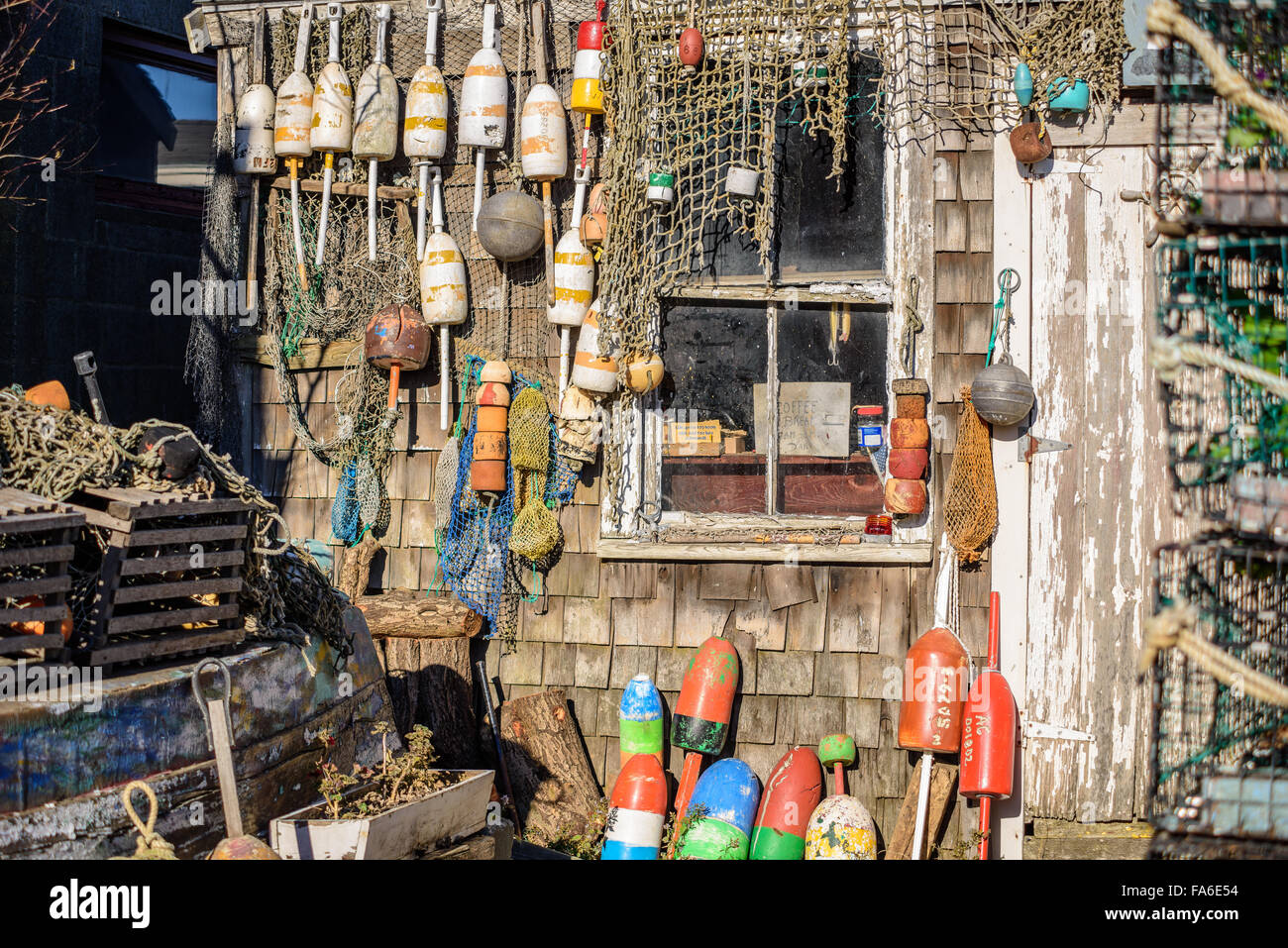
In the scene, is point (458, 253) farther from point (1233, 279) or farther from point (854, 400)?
point (1233, 279)

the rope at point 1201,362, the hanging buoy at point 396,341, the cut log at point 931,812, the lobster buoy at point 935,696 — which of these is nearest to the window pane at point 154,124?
the hanging buoy at point 396,341

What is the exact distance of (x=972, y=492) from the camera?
5.24m

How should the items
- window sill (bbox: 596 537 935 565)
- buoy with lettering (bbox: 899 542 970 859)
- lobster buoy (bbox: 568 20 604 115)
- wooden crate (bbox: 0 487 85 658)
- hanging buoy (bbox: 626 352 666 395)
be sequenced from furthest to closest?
lobster buoy (bbox: 568 20 604 115), hanging buoy (bbox: 626 352 666 395), window sill (bbox: 596 537 935 565), buoy with lettering (bbox: 899 542 970 859), wooden crate (bbox: 0 487 85 658)

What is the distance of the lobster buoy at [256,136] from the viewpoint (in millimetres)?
6137

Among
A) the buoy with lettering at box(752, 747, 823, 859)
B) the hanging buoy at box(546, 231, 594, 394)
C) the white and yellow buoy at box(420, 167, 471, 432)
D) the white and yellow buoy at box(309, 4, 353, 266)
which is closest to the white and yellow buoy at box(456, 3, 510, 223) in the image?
the white and yellow buoy at box(420, 167, 471, 432)

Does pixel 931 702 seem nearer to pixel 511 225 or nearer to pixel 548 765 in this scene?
pixel 548 765

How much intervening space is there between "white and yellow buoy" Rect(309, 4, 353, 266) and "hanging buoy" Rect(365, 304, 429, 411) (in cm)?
58

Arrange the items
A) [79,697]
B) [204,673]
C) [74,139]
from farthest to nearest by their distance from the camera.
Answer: [74,139]
[204,673]
[79,697]

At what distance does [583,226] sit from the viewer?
5676mm

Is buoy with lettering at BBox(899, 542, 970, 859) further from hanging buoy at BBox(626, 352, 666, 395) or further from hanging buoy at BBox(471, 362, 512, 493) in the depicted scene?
hanging buoy at BBox(471, 362, 512, 493)

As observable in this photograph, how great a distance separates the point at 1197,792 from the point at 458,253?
430 cm

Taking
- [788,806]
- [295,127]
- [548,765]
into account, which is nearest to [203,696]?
[548,765]

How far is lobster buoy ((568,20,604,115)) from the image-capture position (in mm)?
5664
